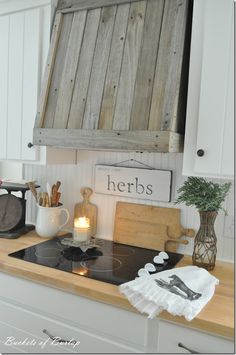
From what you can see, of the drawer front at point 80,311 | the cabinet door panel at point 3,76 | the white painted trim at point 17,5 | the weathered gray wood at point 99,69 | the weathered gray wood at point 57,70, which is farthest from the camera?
the cabinet door panel at point 3,76

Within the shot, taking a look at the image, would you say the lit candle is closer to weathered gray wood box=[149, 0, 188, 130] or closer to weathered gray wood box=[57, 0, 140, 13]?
weathered gray wood box=[149, 0, 188, 130]

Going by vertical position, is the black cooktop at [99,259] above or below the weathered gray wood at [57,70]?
below

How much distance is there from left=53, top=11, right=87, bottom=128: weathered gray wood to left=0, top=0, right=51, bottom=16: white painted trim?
0.81ft

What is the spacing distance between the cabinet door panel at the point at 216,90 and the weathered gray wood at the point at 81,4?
40cm

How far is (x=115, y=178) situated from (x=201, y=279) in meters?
0.75

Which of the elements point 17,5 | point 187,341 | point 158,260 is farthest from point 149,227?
point 17,5

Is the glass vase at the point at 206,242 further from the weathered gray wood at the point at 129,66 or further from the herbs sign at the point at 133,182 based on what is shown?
the weathered gray wood at the point at 129,66

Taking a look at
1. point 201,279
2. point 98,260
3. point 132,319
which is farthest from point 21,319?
point 201,279

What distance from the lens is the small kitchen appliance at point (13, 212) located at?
176cm

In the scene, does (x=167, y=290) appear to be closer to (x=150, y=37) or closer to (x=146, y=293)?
(x=146, y=293)

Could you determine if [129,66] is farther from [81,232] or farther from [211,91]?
[81,232]

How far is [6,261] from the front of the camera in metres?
1.37

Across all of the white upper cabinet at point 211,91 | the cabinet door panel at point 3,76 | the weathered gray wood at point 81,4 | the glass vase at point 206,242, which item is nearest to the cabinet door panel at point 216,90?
the white upper cabinet at point 211,91

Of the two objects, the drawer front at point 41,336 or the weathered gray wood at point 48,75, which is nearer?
the drawer front at point 41,336
